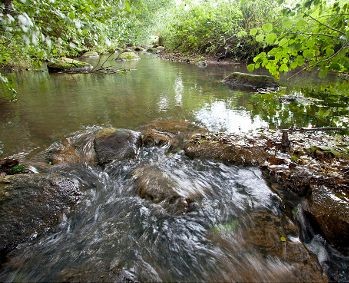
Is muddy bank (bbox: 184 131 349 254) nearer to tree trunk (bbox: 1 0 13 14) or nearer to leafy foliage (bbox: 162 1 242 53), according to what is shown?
tree trunk (bbox: 1 0 13 14)

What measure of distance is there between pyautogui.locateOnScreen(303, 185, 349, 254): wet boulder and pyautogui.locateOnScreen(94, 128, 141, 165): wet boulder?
2.99m

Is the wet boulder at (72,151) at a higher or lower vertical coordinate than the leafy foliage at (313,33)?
lower

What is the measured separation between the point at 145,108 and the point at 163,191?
4274 millimetres

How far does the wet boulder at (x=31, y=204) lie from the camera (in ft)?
9.73

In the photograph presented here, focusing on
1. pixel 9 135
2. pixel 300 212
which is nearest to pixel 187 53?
pixel 9 135

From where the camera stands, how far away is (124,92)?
9.36 m

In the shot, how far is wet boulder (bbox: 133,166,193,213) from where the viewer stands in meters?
3.43

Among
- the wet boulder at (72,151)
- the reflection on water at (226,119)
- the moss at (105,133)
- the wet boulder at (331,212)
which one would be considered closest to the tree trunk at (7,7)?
the wet boulder at (72,151)

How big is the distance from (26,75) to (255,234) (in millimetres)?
13523

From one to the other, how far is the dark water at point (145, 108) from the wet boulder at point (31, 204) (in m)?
1.67

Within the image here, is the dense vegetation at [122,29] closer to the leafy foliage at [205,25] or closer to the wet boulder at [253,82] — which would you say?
the wet boulder at [253,82]

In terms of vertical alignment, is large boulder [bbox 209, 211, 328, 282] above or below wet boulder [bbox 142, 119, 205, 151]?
below

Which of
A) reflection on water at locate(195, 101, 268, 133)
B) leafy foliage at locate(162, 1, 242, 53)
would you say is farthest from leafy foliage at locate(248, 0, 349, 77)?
leafy foliage at locate(162, 1, 242, 53)

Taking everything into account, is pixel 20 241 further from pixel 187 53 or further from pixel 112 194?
pixel 187 53
